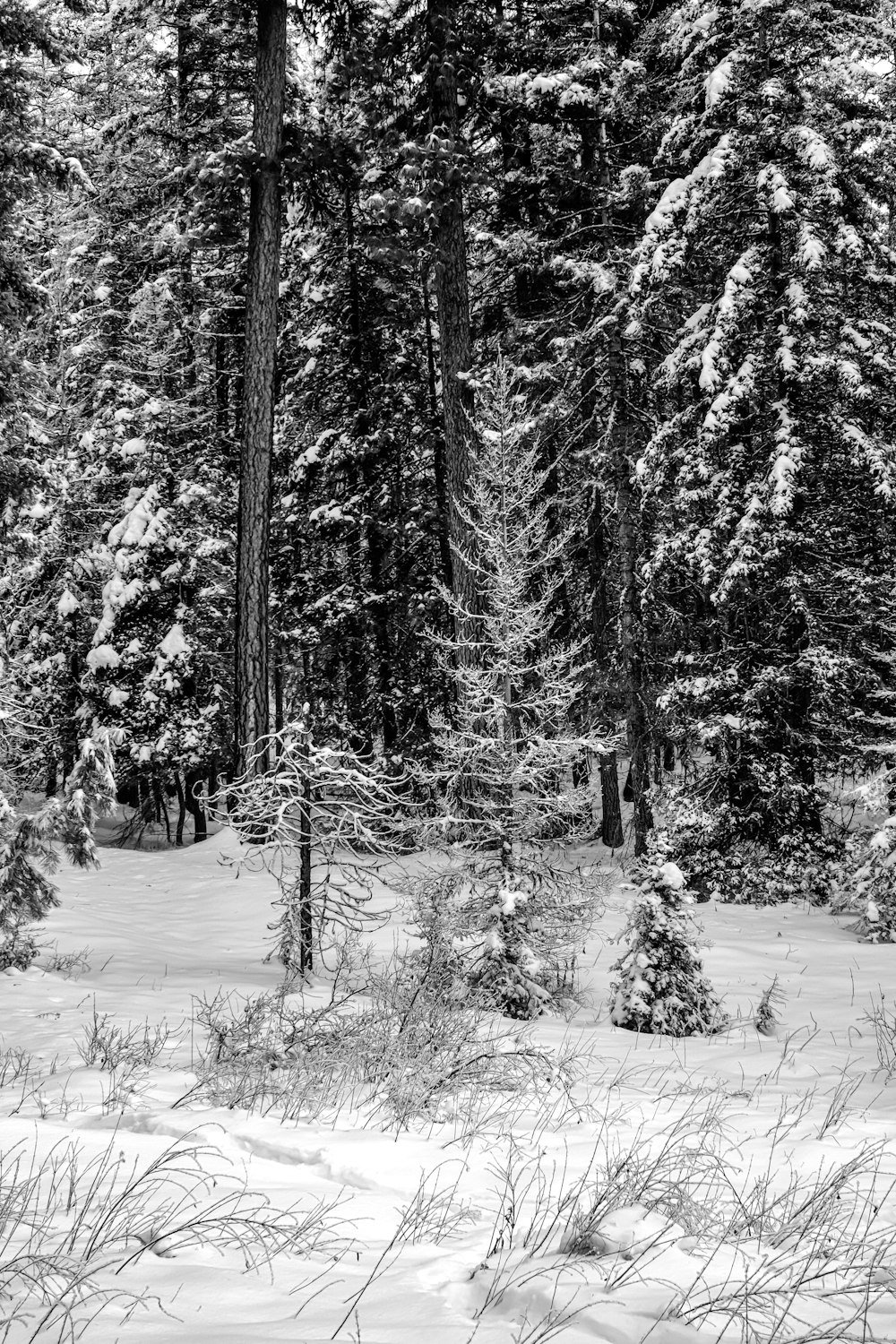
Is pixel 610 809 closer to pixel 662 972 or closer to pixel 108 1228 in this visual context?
pixel 662 972

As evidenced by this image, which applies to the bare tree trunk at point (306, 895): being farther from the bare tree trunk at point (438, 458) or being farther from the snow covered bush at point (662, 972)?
the bare tree trunk at point (438, 458)

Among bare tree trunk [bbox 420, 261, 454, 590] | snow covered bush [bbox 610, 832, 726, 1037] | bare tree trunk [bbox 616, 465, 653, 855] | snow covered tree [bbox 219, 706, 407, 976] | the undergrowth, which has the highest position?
bare tree trunk [bbox 420, 261, 454, 590]

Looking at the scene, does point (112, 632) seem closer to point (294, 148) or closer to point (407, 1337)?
point (294, 148)

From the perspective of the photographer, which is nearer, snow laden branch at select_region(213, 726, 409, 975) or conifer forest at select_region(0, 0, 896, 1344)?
conifer forest at select_region(0, 0, 896, 1344)

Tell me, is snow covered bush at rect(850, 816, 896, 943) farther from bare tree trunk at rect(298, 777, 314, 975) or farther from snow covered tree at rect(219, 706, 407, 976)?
bare tree trunk at rect(298, 777, 314, 975)

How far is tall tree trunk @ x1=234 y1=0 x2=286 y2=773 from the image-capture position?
12016 mm

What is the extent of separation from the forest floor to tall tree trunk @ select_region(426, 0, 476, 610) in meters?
7.28

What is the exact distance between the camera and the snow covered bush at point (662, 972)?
7.42 meters

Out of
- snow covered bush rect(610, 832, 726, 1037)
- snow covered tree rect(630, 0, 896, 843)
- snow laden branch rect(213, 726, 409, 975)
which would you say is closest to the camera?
snow laden branch rect(213, 726, 409, 975)

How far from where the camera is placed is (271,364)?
1253 centimetres

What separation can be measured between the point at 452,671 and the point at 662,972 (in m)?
3.40

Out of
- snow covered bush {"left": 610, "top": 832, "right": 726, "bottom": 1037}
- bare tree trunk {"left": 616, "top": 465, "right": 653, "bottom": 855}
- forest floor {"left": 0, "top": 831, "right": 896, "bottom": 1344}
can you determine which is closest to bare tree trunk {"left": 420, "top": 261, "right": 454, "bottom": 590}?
bare tree trunk {"left": 616, "top": 465, "right": 653, "bottom": 855}

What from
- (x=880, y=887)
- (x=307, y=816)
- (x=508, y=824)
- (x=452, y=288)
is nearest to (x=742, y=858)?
(x=880, y=887)

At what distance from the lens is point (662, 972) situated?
756 cm
